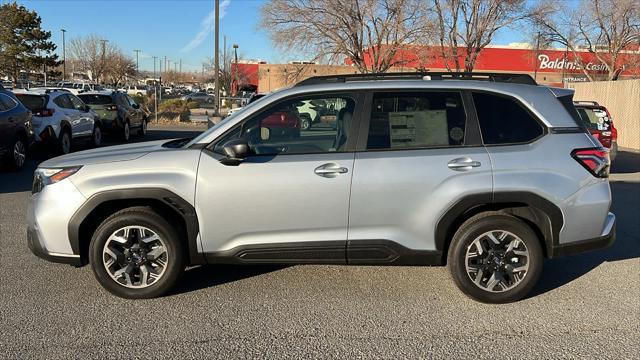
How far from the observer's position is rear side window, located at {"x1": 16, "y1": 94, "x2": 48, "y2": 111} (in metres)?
12.2

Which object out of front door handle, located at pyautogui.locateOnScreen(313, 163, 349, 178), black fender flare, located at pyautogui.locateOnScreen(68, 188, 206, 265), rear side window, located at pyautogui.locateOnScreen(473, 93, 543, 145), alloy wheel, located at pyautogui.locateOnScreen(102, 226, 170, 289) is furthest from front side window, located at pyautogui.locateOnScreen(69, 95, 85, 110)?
rear side window, located at pyautogui.locateOnScreen(473, 93, 543, 145)

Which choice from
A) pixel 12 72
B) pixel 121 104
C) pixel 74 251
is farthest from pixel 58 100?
pixel 12 72

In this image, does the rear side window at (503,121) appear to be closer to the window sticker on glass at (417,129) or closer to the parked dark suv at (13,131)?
the window sticker on glass at (417,129)

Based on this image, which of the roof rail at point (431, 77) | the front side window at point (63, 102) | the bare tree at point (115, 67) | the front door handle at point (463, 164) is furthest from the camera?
the bare tree at point (115, 67)

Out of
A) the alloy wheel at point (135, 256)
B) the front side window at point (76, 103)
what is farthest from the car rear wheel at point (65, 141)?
the alloy wheel at point (135, 256)

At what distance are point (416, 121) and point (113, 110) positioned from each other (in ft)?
47.3

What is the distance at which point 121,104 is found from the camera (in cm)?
1733

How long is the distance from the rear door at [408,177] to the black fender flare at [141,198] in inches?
49.1

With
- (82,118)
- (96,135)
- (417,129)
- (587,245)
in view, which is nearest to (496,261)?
(587,245)

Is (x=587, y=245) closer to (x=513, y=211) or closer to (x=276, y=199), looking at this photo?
(x=513, y=211)

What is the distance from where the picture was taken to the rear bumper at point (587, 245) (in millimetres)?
4301

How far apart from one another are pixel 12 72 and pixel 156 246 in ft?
148

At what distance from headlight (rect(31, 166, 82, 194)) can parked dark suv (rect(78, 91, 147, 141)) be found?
13.0 meters

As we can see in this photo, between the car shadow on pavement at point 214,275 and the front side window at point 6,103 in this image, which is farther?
the front side window at point 6,103
